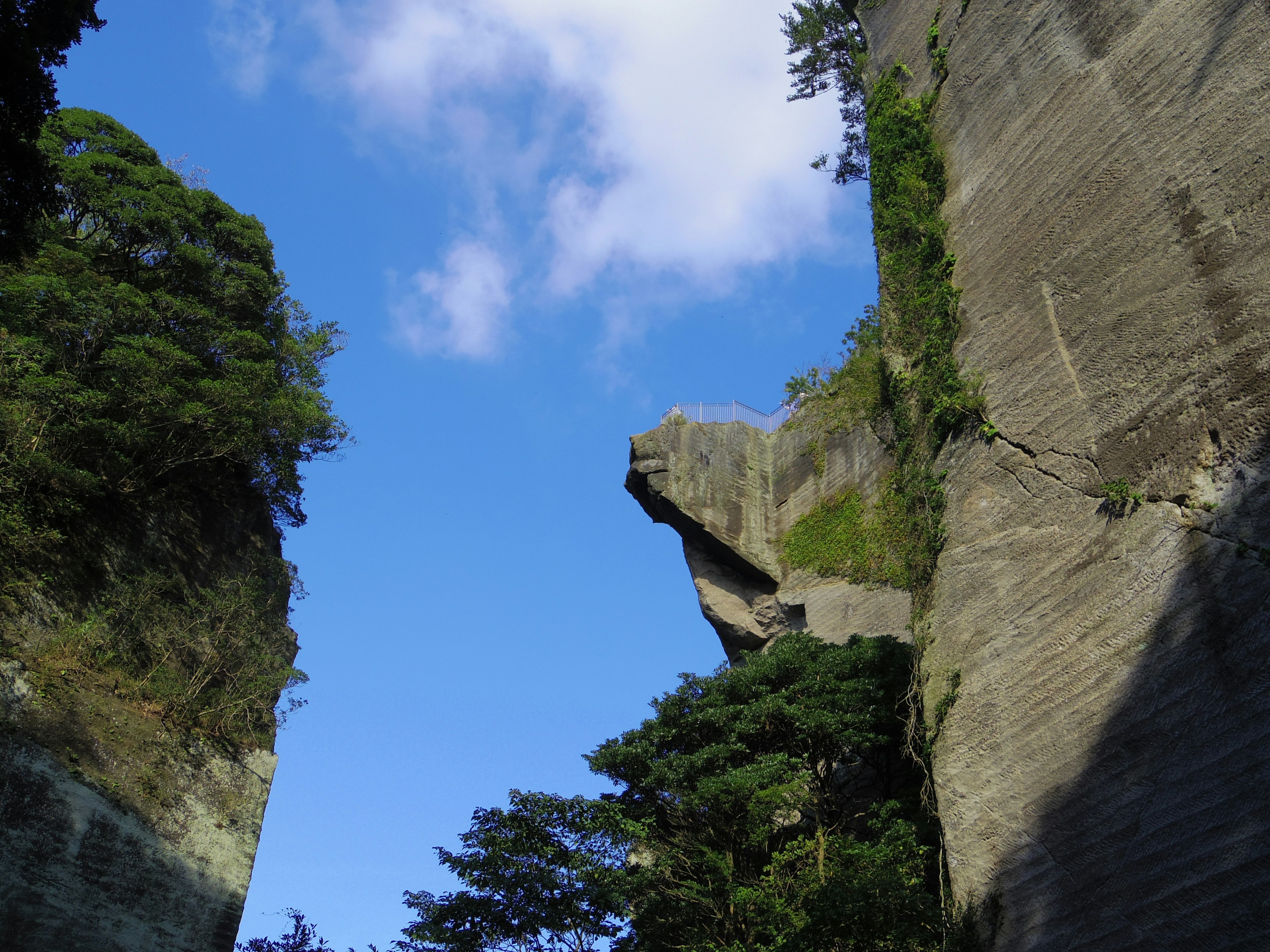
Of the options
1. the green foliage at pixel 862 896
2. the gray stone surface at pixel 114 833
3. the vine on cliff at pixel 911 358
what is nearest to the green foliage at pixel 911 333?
the vine on cliff at pixel 911 358

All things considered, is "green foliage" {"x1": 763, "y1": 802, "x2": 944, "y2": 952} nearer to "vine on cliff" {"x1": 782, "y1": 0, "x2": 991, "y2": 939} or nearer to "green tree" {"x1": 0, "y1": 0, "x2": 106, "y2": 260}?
"vine on cliff" {"x1": 782, "y1": 0, "x2": 991, "y2": 939}

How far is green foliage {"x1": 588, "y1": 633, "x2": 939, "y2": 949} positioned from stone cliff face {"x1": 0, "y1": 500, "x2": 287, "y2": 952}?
235 inches

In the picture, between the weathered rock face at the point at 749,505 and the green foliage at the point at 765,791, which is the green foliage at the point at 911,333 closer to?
the green foliage at the point at 765,791

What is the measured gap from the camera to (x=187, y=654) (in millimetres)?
16312

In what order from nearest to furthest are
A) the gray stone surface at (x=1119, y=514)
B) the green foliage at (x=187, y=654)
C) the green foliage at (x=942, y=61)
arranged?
the gray stone surface at (x=1119, y=514) → the green foliage at (x=942, y=61) → the green foliage at (x=187, y=654)

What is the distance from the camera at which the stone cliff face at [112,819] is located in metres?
12.2

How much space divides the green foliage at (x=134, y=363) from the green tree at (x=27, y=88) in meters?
7.20

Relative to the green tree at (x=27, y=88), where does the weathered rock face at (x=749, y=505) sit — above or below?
above

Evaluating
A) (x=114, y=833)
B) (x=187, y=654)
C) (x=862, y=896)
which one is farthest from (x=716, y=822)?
(x=187, y=654)

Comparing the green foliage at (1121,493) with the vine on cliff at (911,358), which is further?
the vine on cliff at (911,358)

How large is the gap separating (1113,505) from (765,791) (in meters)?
5.25

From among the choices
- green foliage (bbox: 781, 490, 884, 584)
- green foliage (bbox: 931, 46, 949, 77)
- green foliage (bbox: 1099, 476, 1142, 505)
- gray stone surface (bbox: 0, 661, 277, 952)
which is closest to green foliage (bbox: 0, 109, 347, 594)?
gray stone surface (bbox: 0, 661, 277, 952)

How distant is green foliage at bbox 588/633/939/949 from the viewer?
10.8 metres

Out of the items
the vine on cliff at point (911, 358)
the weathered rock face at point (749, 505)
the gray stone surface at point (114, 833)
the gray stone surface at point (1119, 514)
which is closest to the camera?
the gray stone surface at point (1119, 514)
